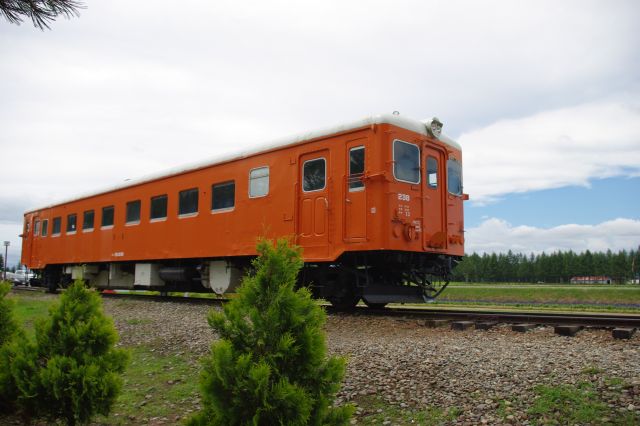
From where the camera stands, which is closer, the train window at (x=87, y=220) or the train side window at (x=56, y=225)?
the train window at (x=87, y=220)

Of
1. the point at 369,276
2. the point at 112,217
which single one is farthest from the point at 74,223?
the point at 369,276

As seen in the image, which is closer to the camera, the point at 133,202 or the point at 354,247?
the point at 354,247

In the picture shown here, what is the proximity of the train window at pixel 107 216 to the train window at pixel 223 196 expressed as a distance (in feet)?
19.6

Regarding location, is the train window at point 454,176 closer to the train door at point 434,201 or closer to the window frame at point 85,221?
the train door at point 434,201

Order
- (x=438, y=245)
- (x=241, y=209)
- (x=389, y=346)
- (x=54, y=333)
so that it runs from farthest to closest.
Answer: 1. (x=241, y=209)
2. (x=438, y=245)
3. (x=389, y=346)
4. (x=54, y=333)

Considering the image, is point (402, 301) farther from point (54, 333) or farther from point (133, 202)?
point (133, 202)

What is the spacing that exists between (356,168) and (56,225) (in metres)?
15.9

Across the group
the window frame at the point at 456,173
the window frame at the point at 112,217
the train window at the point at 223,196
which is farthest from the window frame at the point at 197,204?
the window frame at the point at 456,173

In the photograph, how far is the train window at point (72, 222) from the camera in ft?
64.9

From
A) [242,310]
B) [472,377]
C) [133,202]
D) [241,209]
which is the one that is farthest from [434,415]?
[133,202]

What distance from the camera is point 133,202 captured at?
16.3 m

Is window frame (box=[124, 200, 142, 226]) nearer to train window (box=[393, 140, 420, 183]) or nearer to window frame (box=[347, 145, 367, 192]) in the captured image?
window frame (box=[347, 145, 367, 192])

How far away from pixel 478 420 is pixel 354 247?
545cm

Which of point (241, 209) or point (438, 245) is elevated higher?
point (241, 209)
